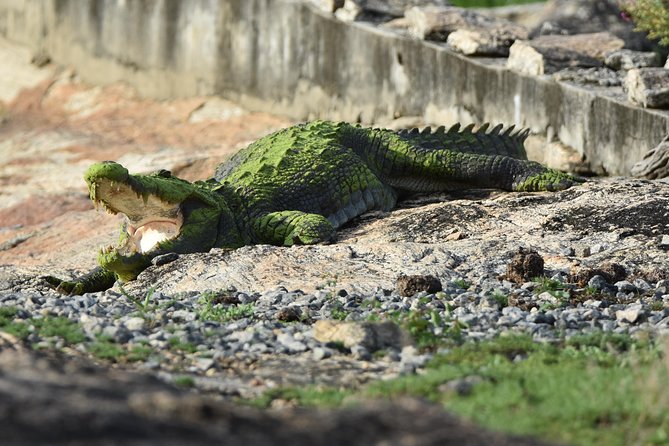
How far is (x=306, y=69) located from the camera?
14.6 m

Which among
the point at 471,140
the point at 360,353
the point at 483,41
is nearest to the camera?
the point at 360,353

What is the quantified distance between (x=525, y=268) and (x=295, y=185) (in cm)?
283

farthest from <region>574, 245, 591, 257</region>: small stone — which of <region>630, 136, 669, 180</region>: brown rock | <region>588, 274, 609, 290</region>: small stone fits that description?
<region>630, 136, 669, 180</region>: brown rock

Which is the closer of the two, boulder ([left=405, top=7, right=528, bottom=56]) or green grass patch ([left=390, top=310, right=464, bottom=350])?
green grass patch ([left=390, top=310, right=464, bottom=350])

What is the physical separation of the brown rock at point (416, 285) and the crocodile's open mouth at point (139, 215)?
7.42 ft

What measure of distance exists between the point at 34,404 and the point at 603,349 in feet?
10.5

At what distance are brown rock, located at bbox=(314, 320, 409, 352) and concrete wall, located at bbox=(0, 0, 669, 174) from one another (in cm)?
492

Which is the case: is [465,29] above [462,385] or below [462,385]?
above

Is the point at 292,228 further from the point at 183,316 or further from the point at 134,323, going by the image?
the point at 134,323

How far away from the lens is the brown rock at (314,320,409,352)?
6.04 meters

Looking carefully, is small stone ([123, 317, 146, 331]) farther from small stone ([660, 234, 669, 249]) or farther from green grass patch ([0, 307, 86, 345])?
small stone ([660, 234, 669, 249])

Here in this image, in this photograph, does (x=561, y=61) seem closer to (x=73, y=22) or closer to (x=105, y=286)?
(x=105, y=286)

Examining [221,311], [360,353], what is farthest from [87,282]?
[360,353]

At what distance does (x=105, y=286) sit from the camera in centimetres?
895
